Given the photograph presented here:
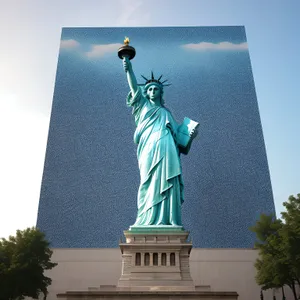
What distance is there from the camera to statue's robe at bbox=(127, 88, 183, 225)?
10734 mm

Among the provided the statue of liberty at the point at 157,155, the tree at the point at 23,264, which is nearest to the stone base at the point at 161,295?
the statue of liberty at the point at 157,155

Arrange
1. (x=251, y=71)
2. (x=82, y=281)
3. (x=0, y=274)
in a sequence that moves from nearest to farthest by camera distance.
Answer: (x=0, y=274) < (x=82, y=281) < (x=251, y=71)

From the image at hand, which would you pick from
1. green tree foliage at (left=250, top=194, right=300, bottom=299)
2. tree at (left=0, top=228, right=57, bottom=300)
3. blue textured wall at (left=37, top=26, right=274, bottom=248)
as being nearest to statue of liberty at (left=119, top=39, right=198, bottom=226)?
green tree foliage at (left=250, top=194, right=300, bottom=299)

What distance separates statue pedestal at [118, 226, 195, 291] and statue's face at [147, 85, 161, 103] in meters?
4.51

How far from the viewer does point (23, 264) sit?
12898 mm

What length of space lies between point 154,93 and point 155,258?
18.0ft

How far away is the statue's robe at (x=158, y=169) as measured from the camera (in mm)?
10734

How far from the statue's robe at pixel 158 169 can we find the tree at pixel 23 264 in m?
4.90

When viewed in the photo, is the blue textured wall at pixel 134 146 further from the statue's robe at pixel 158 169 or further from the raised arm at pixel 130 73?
the raised arm at pixel 130 73

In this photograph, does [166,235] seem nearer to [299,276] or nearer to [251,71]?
[299,276]

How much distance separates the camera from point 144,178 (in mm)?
11305

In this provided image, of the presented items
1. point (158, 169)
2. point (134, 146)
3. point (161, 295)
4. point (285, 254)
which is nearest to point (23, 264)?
point (158, 169)

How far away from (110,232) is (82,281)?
92.5 inches

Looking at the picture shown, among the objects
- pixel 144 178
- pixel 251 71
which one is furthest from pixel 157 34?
pixel 144 178
